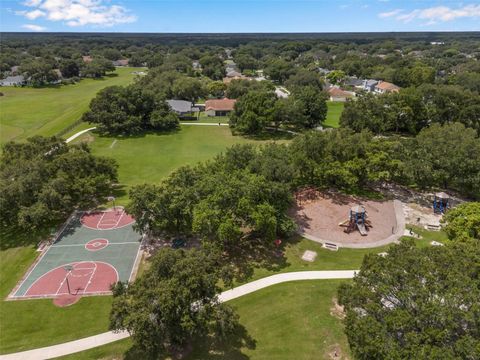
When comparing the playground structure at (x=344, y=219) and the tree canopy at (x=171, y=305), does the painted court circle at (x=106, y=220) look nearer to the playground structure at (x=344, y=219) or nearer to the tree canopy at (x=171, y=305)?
the tree canopy at (x=171, y=305)

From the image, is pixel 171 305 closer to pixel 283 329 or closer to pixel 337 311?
pixel 283 329

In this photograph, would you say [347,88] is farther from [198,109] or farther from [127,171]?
[127,171]

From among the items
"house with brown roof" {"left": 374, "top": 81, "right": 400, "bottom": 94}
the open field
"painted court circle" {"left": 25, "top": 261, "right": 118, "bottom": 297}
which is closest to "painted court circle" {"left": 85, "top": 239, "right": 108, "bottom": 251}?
"painted court circle" {"left": 25, "top": 261, "right": 118, "bottom": 297}

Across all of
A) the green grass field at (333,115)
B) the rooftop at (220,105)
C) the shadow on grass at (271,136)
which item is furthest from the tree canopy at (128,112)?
the green grass field at (333,115)

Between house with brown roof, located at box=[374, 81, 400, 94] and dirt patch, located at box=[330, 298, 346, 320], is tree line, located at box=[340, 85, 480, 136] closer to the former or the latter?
house with brown roof, located at box=[374, 81, 400, 94]

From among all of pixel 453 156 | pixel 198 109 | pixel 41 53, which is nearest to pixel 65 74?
pixel 41 53

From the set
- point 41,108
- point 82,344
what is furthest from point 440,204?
point 41,108
